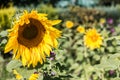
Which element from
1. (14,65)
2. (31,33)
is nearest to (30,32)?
(31,33)

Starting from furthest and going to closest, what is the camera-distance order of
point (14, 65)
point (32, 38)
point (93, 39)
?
point (93, 39) < point (14, 65) < point (32, 38)

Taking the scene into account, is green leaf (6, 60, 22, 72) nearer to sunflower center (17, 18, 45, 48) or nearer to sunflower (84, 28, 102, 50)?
sunflower center (17, 18, 45, 48)

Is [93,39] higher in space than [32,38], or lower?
lower

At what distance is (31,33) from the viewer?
3.12 meters

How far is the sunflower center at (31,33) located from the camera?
307 centimetres

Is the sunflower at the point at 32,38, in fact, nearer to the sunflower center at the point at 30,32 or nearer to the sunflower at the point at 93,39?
the sunflower center at the point at 30,32

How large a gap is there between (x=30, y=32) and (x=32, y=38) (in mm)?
43

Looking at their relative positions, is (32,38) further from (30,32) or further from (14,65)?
(14,65)

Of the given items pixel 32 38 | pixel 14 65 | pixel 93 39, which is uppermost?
pixel 32 38

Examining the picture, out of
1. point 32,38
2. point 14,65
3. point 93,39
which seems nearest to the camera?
point 32,38

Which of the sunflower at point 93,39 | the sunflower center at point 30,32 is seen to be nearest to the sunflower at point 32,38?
the sunflower center at point 30,32

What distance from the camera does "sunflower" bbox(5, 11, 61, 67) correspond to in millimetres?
2996

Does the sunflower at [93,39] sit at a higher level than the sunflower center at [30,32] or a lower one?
lower

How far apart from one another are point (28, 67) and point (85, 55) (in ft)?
12.9
